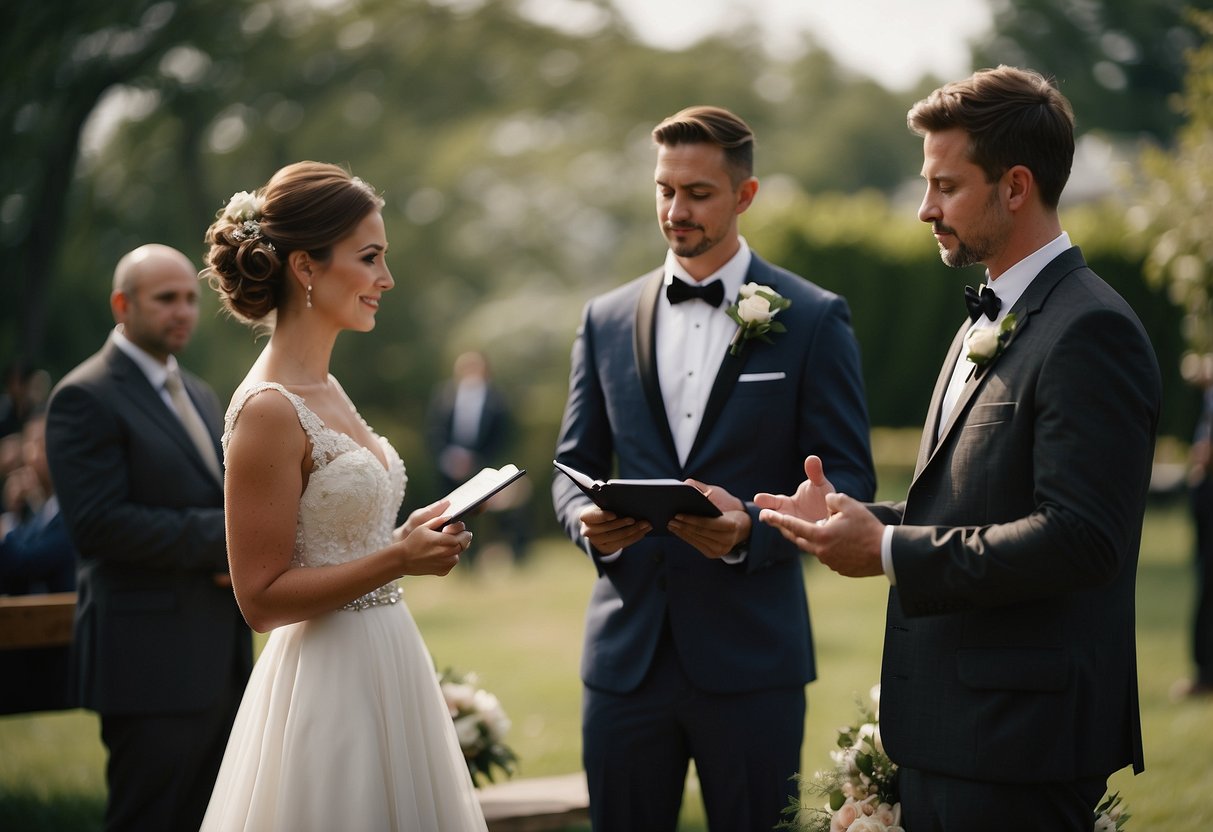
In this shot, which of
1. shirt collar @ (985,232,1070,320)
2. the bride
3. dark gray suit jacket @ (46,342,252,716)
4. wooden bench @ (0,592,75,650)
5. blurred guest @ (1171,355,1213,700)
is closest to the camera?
shirt collar @ (985,232,1070,320)

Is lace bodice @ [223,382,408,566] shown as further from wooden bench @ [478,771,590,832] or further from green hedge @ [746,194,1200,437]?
green hedge @ [746,194,1200,437]

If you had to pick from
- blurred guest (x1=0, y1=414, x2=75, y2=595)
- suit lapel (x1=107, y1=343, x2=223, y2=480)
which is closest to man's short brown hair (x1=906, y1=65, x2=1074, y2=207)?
suit lapel (x1=107, y1=343, x2=223, y2=480)

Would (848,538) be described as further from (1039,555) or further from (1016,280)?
(1016,280)

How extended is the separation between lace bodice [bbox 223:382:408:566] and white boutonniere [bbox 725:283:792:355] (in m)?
1.25

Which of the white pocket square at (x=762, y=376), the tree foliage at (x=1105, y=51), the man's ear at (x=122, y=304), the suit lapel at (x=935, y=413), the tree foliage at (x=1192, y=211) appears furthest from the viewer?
the tree foliage at (x=1105, y=51)

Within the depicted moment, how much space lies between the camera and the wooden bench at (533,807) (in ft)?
17.5

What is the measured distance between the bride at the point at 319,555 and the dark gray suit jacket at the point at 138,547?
133cm

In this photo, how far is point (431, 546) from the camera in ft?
10.8

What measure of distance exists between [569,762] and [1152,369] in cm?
532

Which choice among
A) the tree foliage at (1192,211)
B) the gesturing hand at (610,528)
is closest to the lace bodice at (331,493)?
the gesturing hand at (610,528)

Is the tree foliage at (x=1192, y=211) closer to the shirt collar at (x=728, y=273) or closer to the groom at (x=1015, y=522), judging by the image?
the shirt collar at (x=728, y=273)

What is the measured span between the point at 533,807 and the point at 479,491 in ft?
8.46

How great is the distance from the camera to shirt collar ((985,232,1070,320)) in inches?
122

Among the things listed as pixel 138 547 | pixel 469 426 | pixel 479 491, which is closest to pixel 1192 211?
pixel 479 491
